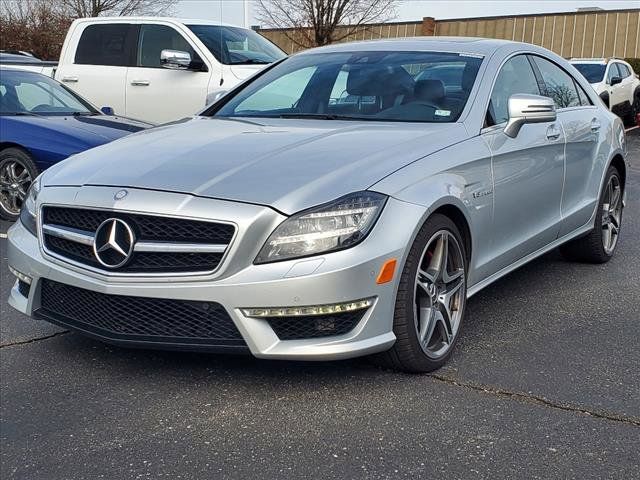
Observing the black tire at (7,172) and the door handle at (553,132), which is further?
the black tire at (7,172)

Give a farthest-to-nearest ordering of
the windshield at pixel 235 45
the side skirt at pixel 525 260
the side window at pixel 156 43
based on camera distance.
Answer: the side window at pixel 156 43 < the windshield at pixel 235 45 < the side skirt at pixel 525 260

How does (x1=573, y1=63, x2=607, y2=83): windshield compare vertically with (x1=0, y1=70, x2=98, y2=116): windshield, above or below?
below

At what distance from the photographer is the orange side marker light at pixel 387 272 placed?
3.47 meters

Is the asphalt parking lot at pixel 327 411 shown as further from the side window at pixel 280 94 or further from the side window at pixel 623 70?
the side window at pixel 623 70

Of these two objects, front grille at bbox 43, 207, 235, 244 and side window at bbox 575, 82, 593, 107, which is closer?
front grille at bbox 43, 207, 235, 244

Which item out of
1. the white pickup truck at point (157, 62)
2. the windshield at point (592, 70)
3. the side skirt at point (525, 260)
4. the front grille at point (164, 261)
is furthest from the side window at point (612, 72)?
the front grille at point (164, 261)

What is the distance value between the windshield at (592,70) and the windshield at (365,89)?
49.1 feet

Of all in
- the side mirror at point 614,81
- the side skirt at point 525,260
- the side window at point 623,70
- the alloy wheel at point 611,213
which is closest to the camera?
the side skirt at point 525,260

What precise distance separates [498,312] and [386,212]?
1696 mm

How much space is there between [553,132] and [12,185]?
4839 millimetres

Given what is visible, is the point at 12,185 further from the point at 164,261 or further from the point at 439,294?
the point at 439,294

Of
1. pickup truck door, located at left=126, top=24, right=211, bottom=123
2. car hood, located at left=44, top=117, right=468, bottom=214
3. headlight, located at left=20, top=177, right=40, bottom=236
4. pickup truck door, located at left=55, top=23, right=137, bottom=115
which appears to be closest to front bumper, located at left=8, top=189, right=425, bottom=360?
car hood, located at left=44, top=117, right=468, bottom=214

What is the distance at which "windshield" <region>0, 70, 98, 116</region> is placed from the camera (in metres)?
8.20

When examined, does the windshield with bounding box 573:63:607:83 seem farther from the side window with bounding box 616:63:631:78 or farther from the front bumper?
the front bumper
